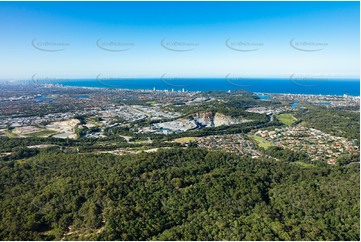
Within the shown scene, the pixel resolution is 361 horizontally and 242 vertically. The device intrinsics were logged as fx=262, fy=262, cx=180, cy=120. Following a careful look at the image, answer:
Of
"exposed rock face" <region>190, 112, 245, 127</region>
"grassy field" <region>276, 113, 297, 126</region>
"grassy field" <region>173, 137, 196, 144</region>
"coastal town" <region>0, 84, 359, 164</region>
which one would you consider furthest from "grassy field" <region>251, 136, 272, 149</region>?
"grassy field" <region>276, 113, 297, 126</region>

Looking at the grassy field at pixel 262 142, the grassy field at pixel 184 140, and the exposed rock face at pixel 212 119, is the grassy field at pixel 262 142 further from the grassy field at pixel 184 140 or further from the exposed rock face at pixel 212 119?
the exposed rock face at pixel 212 119

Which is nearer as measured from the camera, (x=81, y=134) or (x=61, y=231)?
(x=61, y=231)

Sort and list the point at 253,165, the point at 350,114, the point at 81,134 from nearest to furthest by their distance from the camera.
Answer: the point at 253,165
the point at 81,134
the point at 350,114

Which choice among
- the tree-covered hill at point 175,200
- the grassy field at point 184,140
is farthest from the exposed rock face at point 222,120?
the tree-covered hill at point 175,200

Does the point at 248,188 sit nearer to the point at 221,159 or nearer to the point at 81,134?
the point at 221,159

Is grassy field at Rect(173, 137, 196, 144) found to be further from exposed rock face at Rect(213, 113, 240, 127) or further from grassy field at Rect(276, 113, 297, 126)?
grassy field at Rect(276, 113, 297, 126)

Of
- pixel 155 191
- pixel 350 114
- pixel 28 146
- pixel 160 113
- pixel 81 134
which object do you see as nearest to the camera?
pixel 155 191

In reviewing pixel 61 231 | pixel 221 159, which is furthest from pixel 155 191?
pixel 221 159
